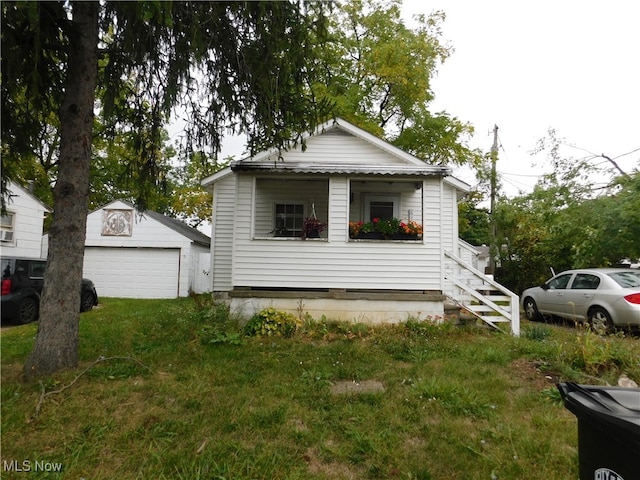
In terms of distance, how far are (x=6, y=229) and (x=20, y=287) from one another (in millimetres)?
5821

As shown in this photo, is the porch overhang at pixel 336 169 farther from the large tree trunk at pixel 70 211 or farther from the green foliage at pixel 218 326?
the large tree trunk at pixel 70 211

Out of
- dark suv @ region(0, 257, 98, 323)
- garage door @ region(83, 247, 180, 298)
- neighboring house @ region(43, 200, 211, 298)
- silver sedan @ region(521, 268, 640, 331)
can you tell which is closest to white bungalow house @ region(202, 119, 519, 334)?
silver sedan @ region(521, 268, 640, 331)

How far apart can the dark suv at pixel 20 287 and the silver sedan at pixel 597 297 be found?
39.2 feet

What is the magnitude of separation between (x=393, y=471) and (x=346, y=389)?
157 centimetres

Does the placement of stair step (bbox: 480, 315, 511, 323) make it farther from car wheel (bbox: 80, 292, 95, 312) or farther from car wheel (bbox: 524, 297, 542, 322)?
car wheel (bbox: 80, 292, 95, 312)

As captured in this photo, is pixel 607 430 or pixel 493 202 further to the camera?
pixel 493 202

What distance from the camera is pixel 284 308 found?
7477 mm

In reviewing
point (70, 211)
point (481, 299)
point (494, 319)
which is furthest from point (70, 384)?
point (494, 319)

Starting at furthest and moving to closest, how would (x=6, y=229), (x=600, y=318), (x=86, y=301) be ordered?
(x=6, y=229) → (x=86, y=301) → (x=600, y=318)

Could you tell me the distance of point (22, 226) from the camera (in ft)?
42.3

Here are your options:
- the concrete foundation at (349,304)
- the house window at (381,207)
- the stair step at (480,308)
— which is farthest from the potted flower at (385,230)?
the stair step at (480,308)

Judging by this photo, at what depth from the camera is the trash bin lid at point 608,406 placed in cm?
149

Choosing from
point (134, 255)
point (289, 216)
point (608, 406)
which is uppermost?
point (289, 216)

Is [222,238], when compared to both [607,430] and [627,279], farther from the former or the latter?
[627,279]
